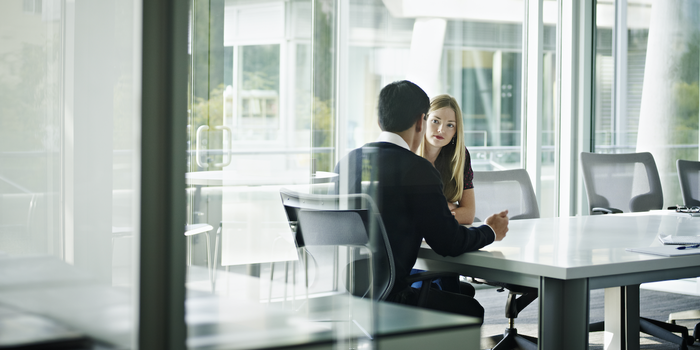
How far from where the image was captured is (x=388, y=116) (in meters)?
2.07

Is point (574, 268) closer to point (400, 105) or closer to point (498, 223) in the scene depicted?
point (498, 223)

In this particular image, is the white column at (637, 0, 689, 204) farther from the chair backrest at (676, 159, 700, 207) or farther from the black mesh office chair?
the black mesh office chair

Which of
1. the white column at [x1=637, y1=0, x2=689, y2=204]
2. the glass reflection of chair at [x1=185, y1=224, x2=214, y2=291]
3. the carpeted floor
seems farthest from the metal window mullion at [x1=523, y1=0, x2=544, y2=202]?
the glass reflection of chair at [x1=185, y1=224, x2=214, y2=291]

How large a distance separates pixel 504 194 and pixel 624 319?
2.86 feet

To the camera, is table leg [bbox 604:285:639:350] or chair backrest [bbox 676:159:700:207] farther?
chair backrest [bbox 676:159:700:207]

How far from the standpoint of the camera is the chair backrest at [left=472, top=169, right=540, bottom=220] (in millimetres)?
3029

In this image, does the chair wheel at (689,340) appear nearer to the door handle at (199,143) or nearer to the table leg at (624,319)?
the table leg at (624,319)

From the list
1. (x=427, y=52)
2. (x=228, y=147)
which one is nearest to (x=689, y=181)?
(x=427, y=52)

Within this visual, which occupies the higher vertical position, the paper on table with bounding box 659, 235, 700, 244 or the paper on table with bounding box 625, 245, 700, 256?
the paper on table with bounding box 659, 235, 700, 244

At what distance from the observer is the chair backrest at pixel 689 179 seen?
3885 millimetres

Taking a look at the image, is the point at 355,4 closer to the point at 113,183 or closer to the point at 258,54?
the point at 258,54

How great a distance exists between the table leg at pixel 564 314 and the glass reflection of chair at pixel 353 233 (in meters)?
0.44

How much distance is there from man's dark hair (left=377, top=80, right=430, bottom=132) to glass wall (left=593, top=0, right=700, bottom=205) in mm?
2995

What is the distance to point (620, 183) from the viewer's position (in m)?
3.76
